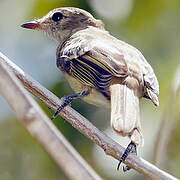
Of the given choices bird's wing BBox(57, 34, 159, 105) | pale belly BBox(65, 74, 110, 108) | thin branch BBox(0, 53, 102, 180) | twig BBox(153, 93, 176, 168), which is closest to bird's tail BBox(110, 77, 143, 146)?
bird's wing BBox(57, 34, 159, 105)

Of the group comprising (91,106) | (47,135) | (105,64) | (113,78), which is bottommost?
(91,106)

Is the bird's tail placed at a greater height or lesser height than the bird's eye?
greater

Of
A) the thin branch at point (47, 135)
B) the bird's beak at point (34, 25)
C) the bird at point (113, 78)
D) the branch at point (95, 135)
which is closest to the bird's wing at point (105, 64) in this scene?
the bird at point (113, 78)

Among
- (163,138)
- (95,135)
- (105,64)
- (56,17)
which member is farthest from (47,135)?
(56,17)

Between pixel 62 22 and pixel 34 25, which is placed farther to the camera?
pixel 62 22

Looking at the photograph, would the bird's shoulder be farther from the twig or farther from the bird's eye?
the bird's eye

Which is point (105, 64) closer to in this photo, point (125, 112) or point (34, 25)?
point (125, 112)
